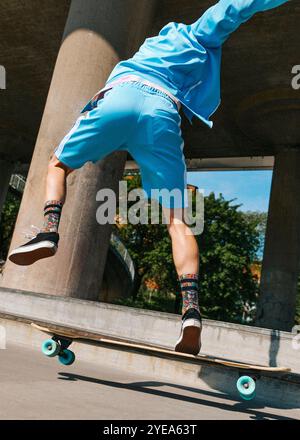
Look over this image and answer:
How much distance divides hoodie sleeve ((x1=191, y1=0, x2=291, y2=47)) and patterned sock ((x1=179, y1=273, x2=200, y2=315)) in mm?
1668

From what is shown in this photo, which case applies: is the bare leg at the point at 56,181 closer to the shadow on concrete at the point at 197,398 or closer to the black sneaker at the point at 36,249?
the black sneaker at the point at 36,249

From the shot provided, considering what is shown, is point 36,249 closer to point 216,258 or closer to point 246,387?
point 246,387

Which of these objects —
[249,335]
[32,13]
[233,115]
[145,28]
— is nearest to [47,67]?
[32,13]

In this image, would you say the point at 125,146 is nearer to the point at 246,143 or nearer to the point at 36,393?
the point at 36,393

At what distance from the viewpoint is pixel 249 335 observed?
14.2ft

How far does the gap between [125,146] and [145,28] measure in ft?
21.0

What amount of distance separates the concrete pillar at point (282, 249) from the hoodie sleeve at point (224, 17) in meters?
18.0

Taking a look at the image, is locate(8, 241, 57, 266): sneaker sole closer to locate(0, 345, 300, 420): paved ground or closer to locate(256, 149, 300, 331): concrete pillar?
locate(0, 345, 300, 420): paved ground

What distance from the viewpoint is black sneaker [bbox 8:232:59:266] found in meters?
2.93

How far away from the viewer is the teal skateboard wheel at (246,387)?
2.96 metres

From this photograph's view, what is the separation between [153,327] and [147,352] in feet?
6.10

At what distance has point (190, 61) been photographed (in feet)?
10.7

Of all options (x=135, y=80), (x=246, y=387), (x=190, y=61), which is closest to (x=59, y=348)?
(x=246, y=387)

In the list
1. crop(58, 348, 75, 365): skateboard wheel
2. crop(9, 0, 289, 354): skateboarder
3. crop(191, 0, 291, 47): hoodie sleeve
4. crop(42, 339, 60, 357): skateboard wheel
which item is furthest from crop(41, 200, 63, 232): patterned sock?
crop(191, 0, 291, 47): hoodie sleeve
